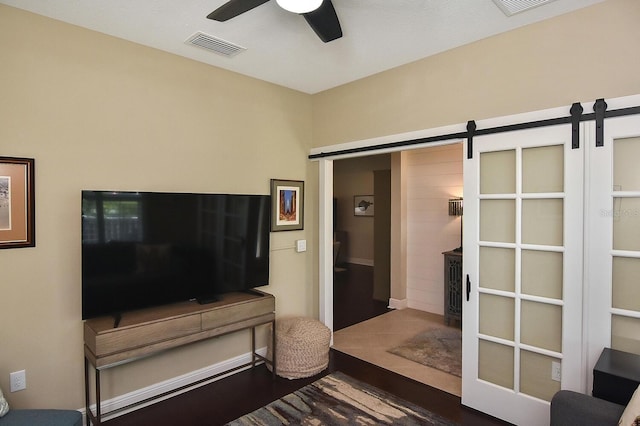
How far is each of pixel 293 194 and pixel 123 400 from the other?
2.33 meters

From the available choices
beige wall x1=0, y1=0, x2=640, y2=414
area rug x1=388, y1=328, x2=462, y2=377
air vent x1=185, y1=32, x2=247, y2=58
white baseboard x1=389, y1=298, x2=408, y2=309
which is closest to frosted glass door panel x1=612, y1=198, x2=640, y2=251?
beige wall x1=0, y1=0, x2=640, y2=414

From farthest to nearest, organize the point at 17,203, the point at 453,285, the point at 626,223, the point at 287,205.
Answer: the point at 453,285, the point at 287,205, the point at 17,203, the point at 626,223

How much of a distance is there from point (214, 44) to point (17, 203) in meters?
1.74

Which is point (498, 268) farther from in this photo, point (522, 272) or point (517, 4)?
point (517, 4)

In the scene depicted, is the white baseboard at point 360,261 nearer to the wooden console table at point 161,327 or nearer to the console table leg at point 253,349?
the console table leg at point 253,349

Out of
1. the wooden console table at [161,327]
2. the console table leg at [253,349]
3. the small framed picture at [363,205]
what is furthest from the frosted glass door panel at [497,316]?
the small framed picture at [363,205]

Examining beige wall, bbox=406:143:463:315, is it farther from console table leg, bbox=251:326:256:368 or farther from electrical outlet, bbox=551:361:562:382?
console table leg, bbox=251:326:256:368

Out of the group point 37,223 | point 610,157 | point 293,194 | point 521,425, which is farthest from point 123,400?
point 610,157

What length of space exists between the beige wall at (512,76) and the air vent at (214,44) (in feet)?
4.18

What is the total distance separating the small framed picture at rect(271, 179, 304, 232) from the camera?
146 inches

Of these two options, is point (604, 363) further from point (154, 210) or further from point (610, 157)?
point (154, 210)

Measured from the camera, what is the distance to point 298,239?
395cm

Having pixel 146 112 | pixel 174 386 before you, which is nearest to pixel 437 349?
pixel 174 386

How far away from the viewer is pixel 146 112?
2.85 metres
